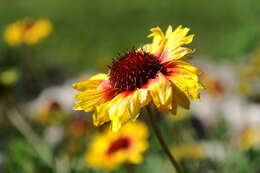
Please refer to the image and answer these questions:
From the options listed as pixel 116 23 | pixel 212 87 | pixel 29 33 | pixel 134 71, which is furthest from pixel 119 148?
pixel 116 23

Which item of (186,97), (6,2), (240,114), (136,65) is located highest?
(6,2)

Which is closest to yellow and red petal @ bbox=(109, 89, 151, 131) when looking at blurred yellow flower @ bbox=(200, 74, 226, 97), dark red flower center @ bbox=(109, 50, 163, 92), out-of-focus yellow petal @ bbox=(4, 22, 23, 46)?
dark red flower center @ bbox=(109, 50, 163, 92)

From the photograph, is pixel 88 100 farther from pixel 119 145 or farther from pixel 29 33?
pixel 29 33

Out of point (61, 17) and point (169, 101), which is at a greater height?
point (61, 17)

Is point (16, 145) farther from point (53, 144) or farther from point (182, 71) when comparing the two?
point (182, 71)

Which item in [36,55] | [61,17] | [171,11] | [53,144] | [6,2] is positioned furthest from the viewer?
[6,2]

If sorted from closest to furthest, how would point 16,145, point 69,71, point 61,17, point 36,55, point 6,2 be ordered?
point 16,145 → point 69,71 → point 36,55 → point 61,17 → point 6,2

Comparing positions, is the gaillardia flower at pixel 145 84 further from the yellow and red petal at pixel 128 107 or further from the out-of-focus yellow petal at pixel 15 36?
the out-of-focus yellow petal at pixel 15 36

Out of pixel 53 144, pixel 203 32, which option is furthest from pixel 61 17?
pixel 53 144

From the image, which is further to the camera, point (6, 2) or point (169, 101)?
point (6, 2)
